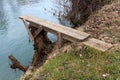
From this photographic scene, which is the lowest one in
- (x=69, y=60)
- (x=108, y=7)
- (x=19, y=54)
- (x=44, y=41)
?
(x=19, y=54)

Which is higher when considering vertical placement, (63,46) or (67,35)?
(67,35)

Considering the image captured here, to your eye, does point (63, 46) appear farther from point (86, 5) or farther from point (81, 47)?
point (86, 5)

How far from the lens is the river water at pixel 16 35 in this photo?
33.8 feet

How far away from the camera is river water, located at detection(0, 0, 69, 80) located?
33.8ft

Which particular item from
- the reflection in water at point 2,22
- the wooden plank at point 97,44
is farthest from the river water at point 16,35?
the wooden plank at point 97,44

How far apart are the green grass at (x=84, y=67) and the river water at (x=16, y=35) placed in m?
3.80

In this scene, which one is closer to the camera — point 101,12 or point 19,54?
point 101,12

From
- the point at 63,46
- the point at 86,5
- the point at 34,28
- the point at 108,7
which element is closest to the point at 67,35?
the point at 63,46

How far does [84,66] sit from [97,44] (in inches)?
36.6

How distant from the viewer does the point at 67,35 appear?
685cm

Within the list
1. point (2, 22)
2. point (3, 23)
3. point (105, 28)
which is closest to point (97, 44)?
point (105, 28)

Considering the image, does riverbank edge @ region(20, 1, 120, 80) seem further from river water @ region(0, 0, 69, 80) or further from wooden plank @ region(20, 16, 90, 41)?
river water @ region(0, 0, 69, 80)

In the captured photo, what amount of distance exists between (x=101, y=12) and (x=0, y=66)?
531 cm

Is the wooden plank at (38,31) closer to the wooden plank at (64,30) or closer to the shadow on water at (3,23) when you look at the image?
the wooden plank at (64,30)
